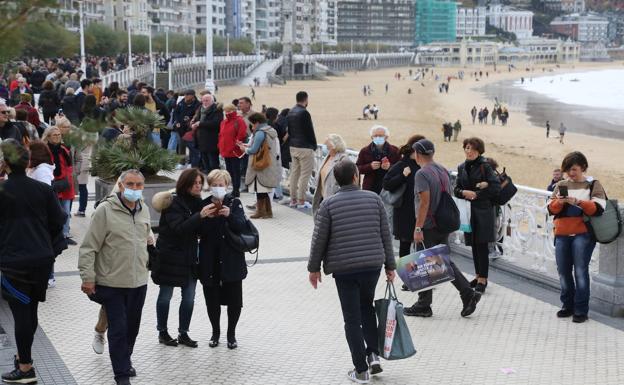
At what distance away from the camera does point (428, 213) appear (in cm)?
856

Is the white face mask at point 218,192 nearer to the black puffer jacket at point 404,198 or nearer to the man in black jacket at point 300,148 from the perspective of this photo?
the black puffer jacket at point 404,198

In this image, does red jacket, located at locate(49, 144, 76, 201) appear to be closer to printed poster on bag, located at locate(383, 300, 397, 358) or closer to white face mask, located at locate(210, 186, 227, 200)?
white face mask, located at locate(210, 186, 227, 200)

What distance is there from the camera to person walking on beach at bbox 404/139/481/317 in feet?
27.7

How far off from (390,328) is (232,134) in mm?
8064

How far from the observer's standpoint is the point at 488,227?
9.00 meters

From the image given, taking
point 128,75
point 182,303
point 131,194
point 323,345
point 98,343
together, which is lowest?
point 128,75

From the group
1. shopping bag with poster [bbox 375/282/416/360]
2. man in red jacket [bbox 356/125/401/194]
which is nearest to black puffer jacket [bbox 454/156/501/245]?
man in red jacket [bbox 356/125/401/194]

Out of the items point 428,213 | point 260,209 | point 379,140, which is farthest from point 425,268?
point 260,209

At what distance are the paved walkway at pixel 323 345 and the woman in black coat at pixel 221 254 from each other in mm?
424

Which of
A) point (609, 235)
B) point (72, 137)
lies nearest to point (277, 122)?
point (609, 235)

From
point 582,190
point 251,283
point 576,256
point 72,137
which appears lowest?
point 251,283

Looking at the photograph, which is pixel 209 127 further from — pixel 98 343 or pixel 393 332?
pixel 393 332

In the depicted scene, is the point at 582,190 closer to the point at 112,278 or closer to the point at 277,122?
the point at 112,278

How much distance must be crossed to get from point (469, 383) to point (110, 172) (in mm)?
5933
